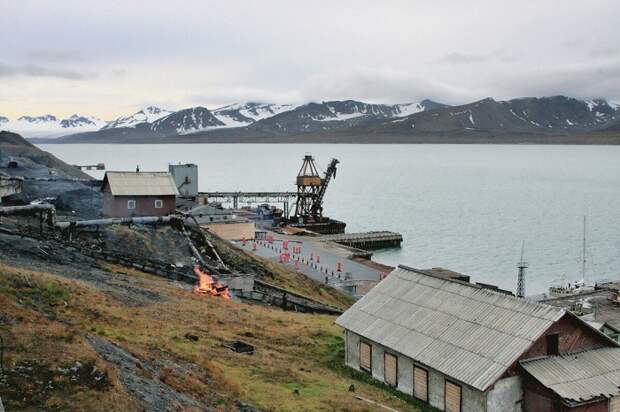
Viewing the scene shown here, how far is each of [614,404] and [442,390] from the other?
5992 millimetres

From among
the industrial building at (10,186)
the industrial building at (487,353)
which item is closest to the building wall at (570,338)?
the industrial building at (487,353)

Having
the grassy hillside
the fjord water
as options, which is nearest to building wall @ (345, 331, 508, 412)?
the grassy hillside

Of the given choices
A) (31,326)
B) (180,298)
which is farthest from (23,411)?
(180,298)

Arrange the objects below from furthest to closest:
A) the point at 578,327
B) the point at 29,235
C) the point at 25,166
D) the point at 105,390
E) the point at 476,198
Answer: the point at 476,198
the point at 25,166
the point at 29,235
the point at 578,327
the point at 105,390

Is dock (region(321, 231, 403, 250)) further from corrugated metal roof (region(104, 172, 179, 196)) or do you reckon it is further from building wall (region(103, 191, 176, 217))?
building wall (region(103, 191, 176, 217))

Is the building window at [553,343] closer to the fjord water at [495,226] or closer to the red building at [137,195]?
the red building at [137,195]

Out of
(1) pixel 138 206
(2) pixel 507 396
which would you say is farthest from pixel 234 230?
(2) pixel 507 396

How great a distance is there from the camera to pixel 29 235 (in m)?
42.4

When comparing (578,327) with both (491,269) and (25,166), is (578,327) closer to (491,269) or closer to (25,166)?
(491,269)

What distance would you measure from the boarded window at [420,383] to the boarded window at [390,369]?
3.79ft

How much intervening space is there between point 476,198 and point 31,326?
160 m

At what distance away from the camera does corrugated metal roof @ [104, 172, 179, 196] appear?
61875 mm

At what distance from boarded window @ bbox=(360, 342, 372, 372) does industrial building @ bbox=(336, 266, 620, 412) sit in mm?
42

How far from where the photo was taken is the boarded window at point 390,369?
25906 millimetres
